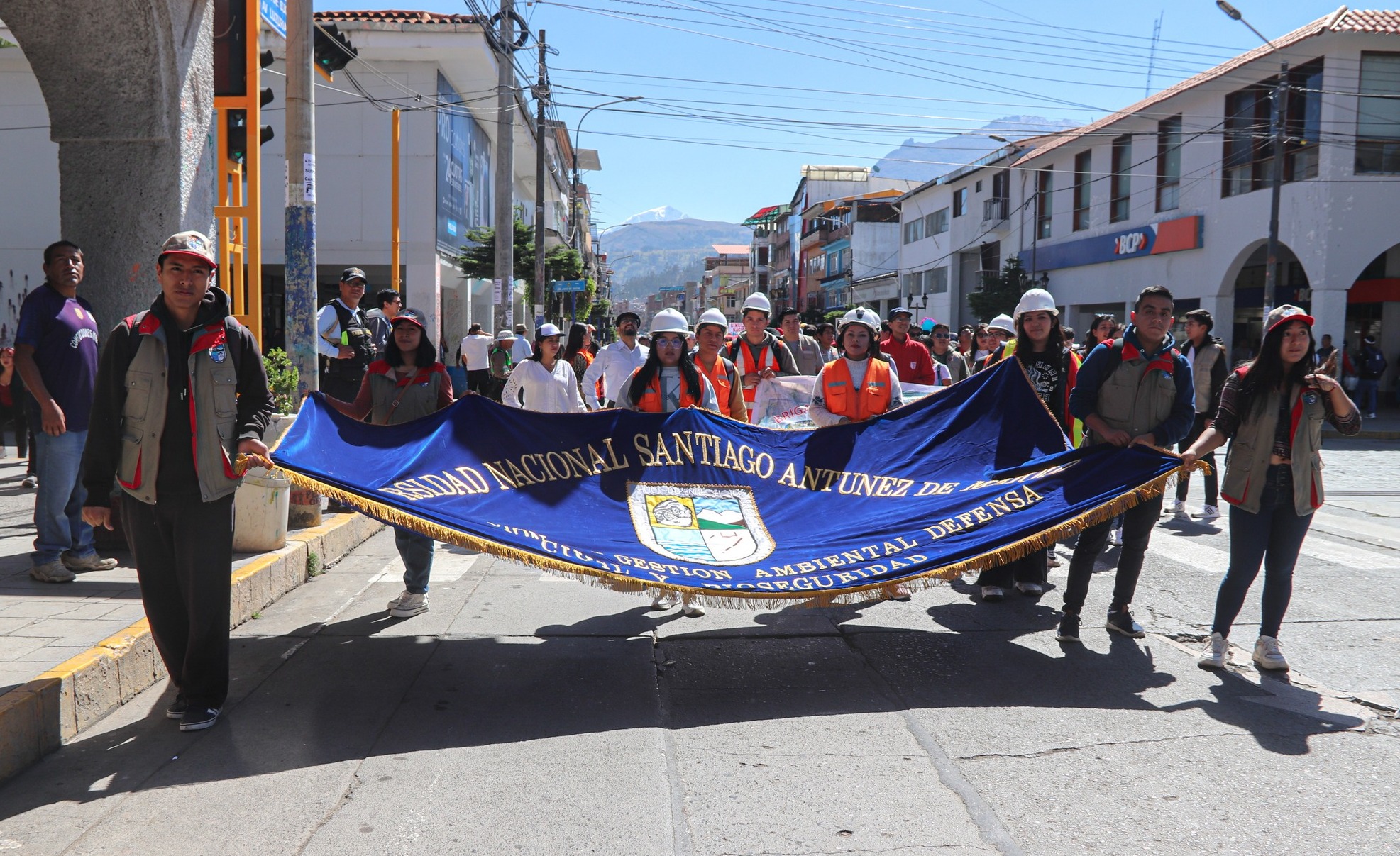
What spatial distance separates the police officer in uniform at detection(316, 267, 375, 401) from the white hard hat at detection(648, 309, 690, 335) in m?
3.21

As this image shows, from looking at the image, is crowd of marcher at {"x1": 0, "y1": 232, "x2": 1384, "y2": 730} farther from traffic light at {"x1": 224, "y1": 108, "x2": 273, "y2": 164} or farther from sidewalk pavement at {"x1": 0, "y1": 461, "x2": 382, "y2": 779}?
traffic light at {"x1": 224, "y1": 108, "x2": 273, "y2": 164}

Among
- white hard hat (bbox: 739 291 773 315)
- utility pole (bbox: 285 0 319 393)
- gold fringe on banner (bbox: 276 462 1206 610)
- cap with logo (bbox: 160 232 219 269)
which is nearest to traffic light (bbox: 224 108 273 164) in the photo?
utility pole (bbox: 285 0 319 393)

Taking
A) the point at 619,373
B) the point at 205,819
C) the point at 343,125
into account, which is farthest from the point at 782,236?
the point at 205,819

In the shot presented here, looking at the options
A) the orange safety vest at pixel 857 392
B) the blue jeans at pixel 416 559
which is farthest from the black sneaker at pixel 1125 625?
the blue jeans at pixel 416 559

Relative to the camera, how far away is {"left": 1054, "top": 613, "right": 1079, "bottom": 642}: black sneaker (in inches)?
231

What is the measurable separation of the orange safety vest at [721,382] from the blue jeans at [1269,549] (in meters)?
3.20

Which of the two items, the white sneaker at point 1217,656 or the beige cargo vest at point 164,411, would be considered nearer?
the beige cargo vest at point 164,411

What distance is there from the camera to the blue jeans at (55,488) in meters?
5.92

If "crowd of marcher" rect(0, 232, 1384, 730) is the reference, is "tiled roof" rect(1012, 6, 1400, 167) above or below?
above

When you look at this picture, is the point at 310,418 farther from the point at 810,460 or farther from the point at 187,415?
the point at 810,460

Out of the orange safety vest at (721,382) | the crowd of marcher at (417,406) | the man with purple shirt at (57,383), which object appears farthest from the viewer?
the orange safety vest at (721,382)

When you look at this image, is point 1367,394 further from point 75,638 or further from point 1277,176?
point 75,638

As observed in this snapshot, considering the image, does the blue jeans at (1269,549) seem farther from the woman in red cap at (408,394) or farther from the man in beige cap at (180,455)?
the man in beige cap at (180,455)

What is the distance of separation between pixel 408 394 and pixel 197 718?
2.50 m
